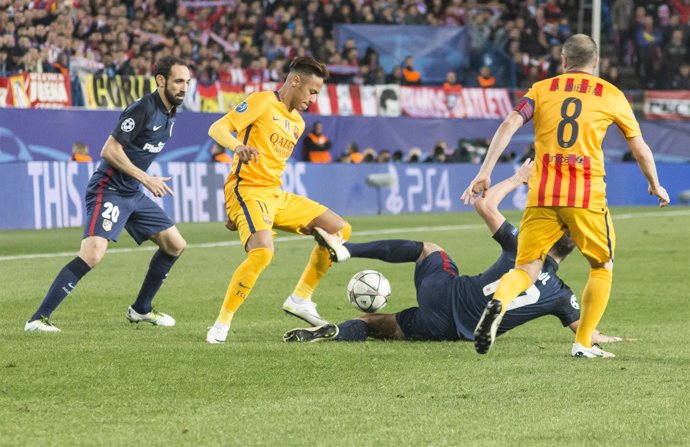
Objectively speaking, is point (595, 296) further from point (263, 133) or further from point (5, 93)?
point (5, 93)

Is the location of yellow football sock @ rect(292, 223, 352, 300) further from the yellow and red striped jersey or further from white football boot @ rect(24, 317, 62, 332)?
white football boot @ rect(24, 317, 62, 332)

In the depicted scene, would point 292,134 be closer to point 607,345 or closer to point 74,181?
point 607,345

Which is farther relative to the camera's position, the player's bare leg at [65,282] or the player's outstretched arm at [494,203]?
the player's bare leg at [65,282]

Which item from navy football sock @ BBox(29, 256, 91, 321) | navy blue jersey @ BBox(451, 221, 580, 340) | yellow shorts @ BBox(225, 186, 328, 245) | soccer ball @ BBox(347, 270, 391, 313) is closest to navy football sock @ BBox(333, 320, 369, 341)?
soccer ball @ BBox(347, 270, 391, 313)

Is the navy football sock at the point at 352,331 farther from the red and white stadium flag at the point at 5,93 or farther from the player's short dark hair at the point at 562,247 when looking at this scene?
the red and white stadium flag at the point at 5,93

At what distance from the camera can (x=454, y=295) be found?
27.3ft

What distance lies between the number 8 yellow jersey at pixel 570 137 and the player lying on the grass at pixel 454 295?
0.68 metres

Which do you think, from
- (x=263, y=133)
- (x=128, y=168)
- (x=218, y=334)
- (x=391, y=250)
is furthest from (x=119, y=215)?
(x=391, y=250)

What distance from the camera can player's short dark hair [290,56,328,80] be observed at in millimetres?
8773

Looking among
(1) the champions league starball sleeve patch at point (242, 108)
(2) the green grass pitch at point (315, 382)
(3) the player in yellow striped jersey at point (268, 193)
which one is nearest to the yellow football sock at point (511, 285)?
(2) the green grass pitch at point (315, 382)

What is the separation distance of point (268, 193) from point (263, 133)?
1.43 ft

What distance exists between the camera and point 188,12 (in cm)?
3069

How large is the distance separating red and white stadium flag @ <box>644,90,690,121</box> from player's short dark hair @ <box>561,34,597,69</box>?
25.1m

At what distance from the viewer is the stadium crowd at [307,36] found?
2481 centimetres
